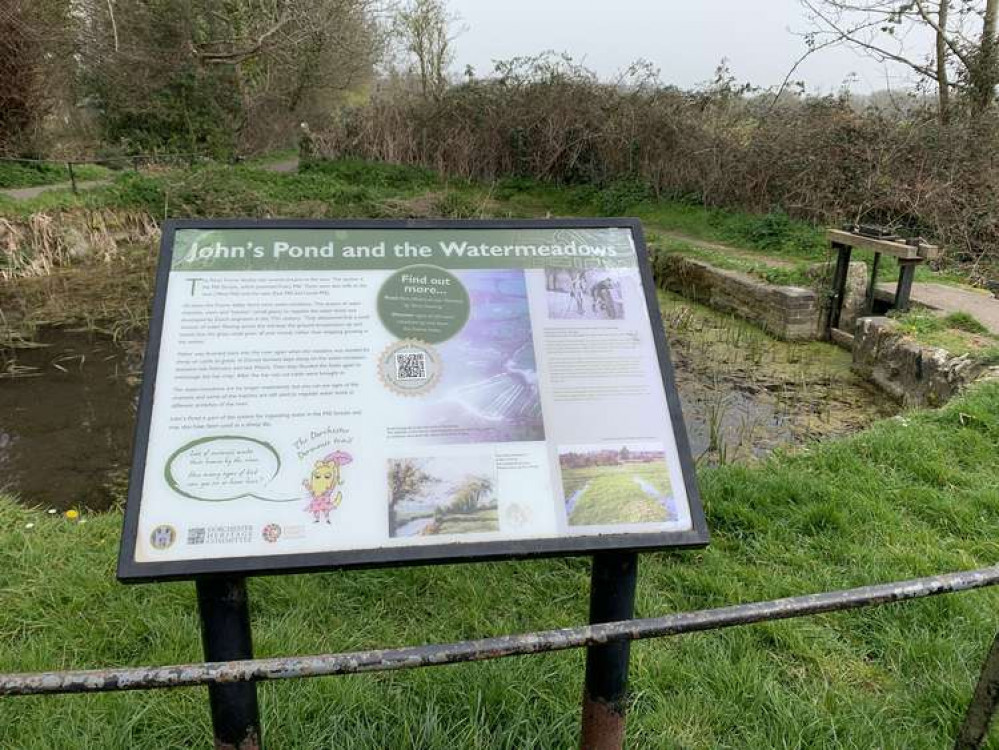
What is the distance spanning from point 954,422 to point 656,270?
22.4 feet

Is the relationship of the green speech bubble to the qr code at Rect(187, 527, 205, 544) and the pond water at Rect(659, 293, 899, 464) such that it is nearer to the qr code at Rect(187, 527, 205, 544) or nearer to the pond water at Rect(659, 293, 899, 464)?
the qr code at Rect(187, 527, 205, 544)

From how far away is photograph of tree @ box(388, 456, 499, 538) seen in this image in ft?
5.06

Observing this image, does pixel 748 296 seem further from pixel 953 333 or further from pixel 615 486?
pixel 615 486

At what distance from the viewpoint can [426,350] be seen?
1.72 metres

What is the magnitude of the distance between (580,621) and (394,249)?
5.70 feet

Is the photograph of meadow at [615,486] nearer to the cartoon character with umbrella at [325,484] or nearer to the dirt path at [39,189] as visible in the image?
the cartoon character with umbrella at [325,484]

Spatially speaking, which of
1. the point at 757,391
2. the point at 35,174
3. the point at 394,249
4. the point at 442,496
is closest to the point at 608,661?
the point at 442,496

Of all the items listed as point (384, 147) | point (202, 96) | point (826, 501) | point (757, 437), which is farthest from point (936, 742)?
point (202, 96)

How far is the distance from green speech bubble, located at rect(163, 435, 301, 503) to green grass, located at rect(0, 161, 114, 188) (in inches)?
572

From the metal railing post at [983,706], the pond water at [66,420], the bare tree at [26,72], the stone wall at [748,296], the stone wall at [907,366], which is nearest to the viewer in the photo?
the metal railing post at [983,706]

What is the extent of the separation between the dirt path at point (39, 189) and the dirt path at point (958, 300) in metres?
13.3

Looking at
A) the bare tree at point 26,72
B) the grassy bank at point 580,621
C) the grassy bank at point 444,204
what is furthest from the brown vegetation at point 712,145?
the grassy bank at point 580,621

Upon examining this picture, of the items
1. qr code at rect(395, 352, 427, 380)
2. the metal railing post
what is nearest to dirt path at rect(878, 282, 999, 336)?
the metal railing post

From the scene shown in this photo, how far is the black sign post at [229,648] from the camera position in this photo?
159 cm
